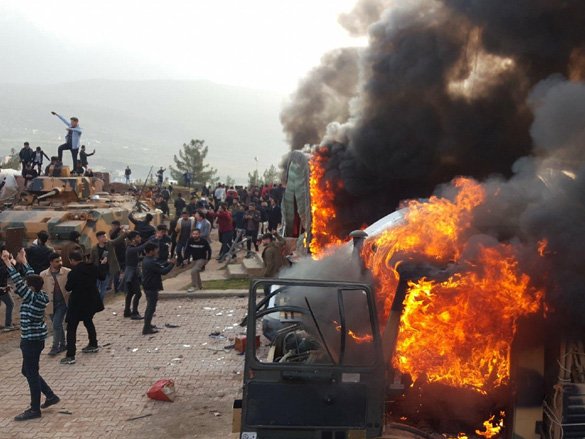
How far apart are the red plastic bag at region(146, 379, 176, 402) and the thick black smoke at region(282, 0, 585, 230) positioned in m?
4.39

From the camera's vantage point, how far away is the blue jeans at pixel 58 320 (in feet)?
31.1

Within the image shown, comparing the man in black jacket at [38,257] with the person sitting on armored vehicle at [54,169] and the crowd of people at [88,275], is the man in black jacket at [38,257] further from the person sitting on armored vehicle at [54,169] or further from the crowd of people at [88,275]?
the person sitting on armored vehicle at [54,169]

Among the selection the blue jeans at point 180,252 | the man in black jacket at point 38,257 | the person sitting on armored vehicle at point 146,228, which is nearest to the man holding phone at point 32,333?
the man in black jacket at point 38,257

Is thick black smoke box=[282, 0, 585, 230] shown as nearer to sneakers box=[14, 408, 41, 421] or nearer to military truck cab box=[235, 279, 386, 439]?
military truck cab box=[235, 279, 386, 439]

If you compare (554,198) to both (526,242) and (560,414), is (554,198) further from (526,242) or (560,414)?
(560,414)

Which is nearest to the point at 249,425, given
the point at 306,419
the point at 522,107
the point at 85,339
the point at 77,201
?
the point at 306,419

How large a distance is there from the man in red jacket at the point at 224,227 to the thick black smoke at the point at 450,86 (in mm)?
6996

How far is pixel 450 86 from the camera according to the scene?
8977mm

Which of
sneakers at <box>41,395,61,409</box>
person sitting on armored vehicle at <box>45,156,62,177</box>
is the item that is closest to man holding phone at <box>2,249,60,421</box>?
sneakers at <box>41,395,61,409</box>

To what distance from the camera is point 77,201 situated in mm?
16656

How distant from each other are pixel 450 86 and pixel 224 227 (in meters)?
9.24

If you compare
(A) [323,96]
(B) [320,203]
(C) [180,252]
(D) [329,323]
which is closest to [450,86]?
(B) [320,203]

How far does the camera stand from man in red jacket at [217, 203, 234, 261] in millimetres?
16844

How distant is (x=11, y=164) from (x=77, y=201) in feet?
76.1
